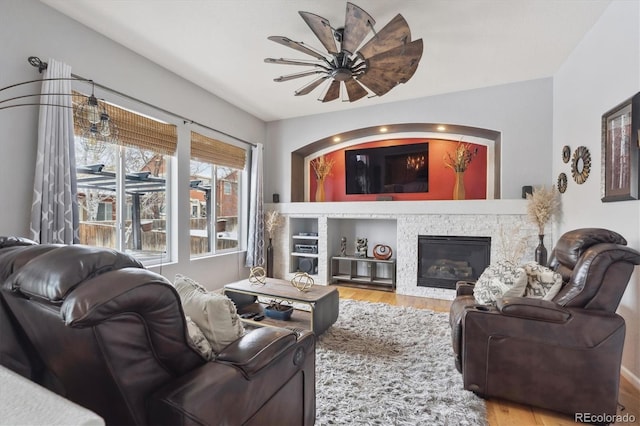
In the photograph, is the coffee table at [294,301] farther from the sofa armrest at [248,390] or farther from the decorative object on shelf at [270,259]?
the decorative object on shelf at [270,259]

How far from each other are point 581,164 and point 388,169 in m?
2.51

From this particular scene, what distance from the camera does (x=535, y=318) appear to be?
1.68m

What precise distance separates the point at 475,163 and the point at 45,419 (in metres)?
5.12

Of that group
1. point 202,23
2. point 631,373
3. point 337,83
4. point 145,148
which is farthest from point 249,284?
point 631,373

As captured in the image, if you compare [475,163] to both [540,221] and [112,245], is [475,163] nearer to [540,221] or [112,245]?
[540,221]

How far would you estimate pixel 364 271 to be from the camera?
17.0 ft

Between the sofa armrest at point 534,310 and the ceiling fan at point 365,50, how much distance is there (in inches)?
74.2

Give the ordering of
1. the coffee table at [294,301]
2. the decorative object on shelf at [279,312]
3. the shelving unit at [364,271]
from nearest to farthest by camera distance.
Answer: the coffee table at [294,301], the decorative object on shelf at [279,312], the shelving unit at [364,271]

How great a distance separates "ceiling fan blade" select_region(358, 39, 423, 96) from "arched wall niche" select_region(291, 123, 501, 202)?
1926 mm

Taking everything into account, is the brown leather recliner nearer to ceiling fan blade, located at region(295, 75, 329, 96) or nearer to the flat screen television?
ceiling fan blade, located at region(295, 75, 329, 96)

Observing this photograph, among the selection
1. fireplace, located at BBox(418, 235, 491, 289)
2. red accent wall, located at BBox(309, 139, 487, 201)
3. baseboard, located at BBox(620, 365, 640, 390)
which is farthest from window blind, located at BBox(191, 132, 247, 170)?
baseboard, located at BBox(620, 365, 640, 390)

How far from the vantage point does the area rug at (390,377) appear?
1685mm

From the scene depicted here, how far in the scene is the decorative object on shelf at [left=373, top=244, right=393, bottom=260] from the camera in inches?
187

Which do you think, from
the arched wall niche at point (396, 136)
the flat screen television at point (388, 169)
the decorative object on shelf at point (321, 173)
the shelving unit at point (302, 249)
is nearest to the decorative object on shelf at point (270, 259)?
the shelving unit at point (302, 249)
